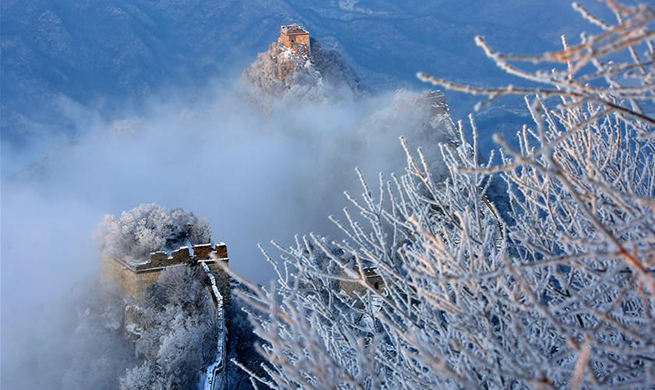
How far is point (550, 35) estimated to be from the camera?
118 ft

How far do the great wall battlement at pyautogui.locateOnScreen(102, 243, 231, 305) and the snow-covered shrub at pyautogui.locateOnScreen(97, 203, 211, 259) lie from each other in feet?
1.49

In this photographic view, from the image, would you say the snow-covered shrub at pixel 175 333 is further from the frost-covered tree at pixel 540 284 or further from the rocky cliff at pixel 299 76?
the rocky cliff at pixel 299 76

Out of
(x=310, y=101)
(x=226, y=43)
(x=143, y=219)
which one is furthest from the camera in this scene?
(x=226, y=43)

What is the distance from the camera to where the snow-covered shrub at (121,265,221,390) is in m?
10.4

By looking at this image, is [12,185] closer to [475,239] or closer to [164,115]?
[164,115]

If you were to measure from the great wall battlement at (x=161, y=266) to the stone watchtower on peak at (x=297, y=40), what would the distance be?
2202 cm

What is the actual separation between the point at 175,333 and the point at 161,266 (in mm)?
2142

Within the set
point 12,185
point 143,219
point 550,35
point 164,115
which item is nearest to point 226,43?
point 164,115

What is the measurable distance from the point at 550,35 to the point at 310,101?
1694 centimetres

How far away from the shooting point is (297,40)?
3266 cm

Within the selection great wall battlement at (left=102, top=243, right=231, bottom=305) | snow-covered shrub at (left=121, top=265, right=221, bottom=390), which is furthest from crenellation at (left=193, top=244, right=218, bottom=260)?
snow-covered shrub at (left=121, top=265, right=221, bottom=390)

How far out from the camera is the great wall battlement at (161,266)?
1270 centimetres

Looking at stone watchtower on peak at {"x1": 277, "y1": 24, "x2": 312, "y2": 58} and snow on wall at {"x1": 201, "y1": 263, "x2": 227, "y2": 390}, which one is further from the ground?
stone watchtower on peak at {"x1": 277, "y1": 24, "x2": 312, "y2": 58}

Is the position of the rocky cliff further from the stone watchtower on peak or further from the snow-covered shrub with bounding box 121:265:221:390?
the snow-covered shrub with bounding box 121:265:221:390
